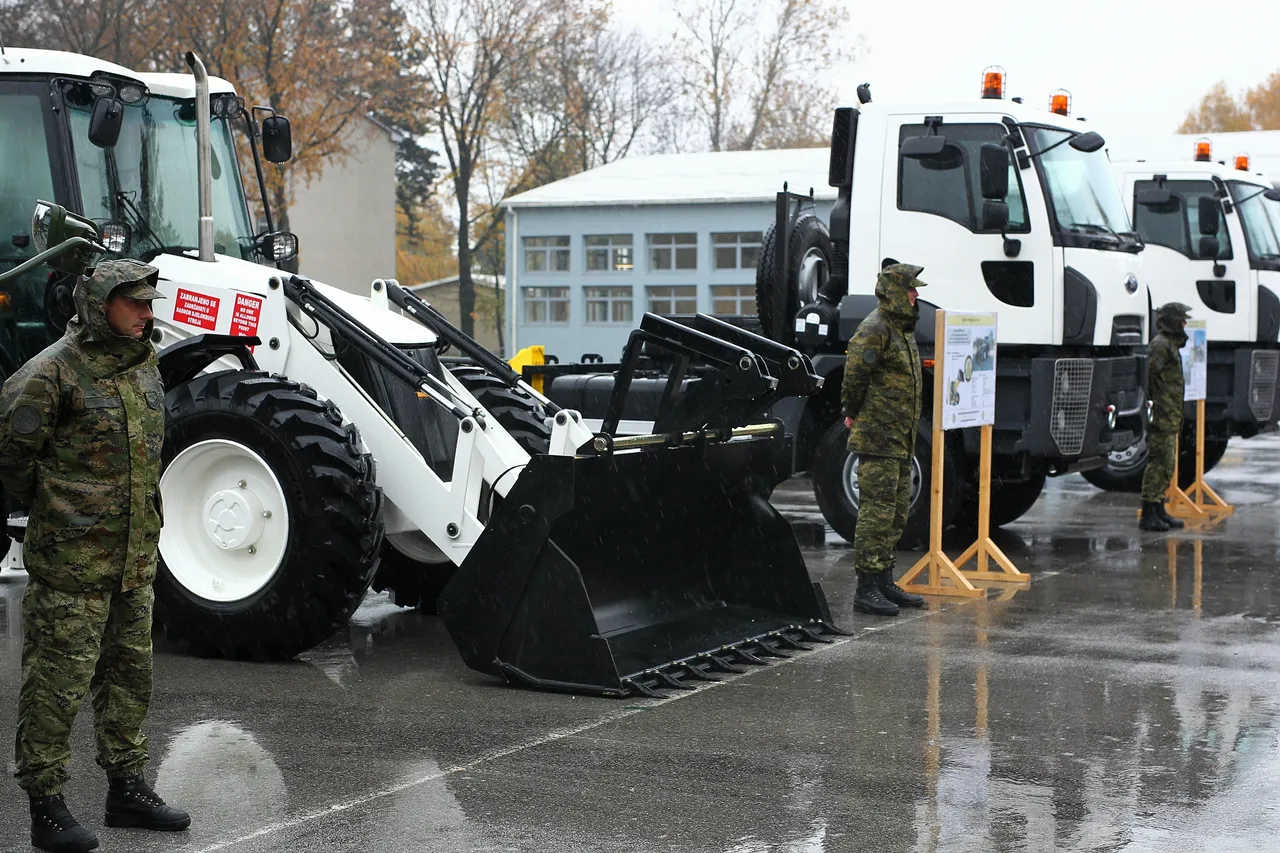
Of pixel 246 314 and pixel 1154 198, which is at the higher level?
pixel 1154 198

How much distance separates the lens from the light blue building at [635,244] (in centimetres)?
3169

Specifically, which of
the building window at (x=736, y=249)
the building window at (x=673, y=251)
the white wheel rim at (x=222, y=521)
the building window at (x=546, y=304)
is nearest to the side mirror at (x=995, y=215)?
the white wheel rim at (x=222, y=521)

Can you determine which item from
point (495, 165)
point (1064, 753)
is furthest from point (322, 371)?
point (495, 165)

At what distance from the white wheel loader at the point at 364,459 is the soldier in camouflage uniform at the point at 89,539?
1.53m

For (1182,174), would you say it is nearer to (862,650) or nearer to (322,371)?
(862,650)

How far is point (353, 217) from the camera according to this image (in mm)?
49125

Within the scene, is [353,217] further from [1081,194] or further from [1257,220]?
[1081,194]

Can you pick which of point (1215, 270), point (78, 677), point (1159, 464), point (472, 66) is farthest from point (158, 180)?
point (472, 66)

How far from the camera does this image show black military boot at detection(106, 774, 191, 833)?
5020 mm

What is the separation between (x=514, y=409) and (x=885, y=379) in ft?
7.02

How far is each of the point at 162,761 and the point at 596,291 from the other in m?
28.2

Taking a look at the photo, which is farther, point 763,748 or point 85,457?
point 763,748

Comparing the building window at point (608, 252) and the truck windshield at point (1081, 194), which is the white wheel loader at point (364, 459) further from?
the building window at point (608, 252)

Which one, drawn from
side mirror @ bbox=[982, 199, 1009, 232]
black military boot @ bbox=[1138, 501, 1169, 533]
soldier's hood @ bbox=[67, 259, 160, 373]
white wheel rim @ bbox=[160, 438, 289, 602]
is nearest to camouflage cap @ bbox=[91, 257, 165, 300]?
soldier's hood @ bbox=[67, 259, 160, 373]
